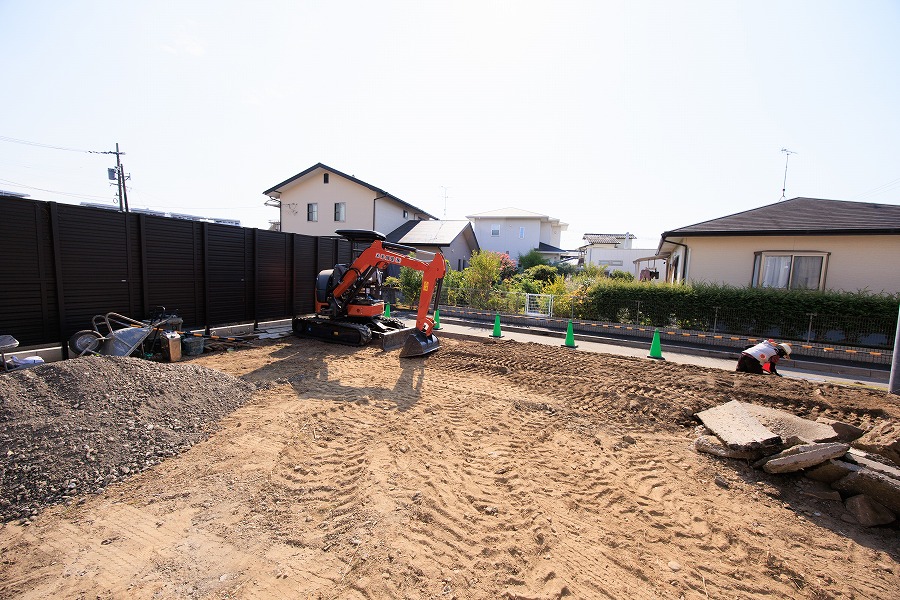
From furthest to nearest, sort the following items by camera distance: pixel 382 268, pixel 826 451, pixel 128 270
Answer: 1. pixel 382 268
2. pixel 128 270
3. pixel 826 451

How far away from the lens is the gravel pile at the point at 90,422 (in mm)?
3514

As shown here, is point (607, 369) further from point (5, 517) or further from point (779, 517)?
point (5, 517)

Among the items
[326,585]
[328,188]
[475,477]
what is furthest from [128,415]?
[328,188]

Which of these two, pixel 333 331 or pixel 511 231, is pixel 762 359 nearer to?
pixel 333 331

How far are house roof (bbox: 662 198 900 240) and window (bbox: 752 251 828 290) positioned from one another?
0.90m

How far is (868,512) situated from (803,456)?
1.94ft

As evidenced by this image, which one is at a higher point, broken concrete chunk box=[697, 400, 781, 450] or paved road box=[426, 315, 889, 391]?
broken concrete chunk box=[697, 400, 781, 450]

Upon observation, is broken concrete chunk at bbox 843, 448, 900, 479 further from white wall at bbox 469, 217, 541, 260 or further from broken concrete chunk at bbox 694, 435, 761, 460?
white wall at bbox 469, 217, 541, 260

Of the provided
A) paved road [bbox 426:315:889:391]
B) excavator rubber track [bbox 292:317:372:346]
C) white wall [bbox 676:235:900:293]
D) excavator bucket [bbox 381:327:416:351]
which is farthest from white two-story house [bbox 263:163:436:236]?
white wall [bbox 676:235:900:293]

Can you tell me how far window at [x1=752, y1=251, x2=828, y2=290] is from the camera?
12.1 m

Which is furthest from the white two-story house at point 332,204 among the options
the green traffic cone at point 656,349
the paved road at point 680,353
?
the green traffic cone at point 656,349

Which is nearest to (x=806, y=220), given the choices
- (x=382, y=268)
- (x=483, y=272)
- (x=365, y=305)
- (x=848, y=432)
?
(x=483, y=272)

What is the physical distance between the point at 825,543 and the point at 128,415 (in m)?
7.43

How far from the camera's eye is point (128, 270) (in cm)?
820
